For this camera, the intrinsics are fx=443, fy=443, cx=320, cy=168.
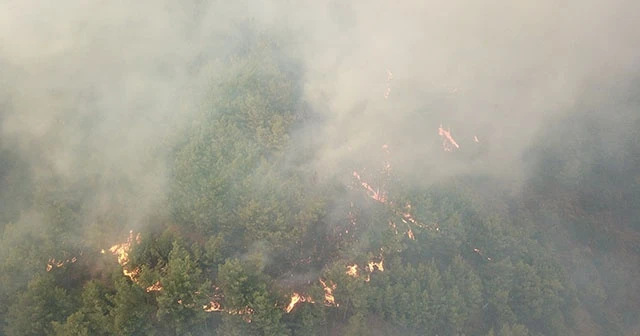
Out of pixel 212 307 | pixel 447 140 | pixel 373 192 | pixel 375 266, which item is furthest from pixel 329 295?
pixel 447 140

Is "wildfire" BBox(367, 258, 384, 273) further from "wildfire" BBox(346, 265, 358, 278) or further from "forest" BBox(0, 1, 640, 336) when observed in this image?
"wildfire" BBox(346, 265, 358, 278)

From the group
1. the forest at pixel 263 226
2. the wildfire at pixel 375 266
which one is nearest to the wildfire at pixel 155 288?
the forest at pixel 263 226

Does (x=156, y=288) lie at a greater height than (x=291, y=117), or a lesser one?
lesser

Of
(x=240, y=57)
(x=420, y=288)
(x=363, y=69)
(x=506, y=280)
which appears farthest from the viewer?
(x=363, y=69)

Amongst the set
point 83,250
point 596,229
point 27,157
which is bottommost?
point 596,229

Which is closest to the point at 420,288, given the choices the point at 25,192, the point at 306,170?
the point at 306,170

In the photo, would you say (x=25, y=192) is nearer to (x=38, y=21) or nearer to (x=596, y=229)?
(x=38, y=21)
